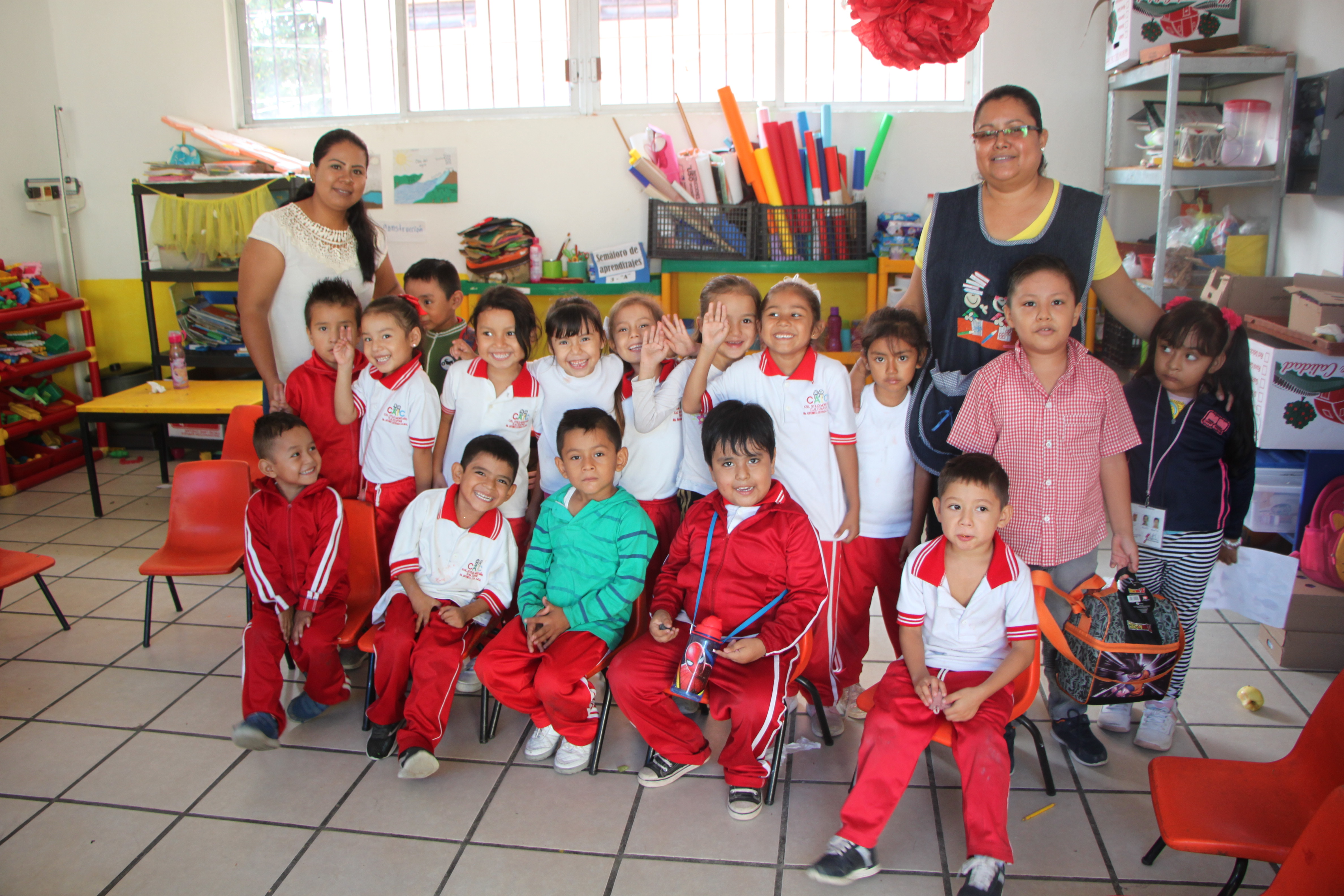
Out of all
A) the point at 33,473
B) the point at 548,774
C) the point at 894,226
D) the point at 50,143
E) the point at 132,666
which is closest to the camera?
the point at 548,774

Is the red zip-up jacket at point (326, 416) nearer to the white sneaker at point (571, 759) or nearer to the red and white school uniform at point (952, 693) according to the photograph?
the white sneaker at point (571, 759)

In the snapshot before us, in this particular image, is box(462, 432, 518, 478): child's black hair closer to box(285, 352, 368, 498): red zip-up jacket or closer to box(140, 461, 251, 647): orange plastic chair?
box(285, 352, 368, 498): red zip-up jacket

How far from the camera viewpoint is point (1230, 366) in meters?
2.34

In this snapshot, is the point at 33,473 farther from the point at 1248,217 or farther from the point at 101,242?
the point at 1248,217

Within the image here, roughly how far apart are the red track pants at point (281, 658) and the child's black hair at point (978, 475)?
170cm

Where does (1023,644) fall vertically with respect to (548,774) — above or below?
above

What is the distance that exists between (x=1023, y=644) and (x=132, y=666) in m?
2.69

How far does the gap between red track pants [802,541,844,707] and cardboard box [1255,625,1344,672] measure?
1459mm

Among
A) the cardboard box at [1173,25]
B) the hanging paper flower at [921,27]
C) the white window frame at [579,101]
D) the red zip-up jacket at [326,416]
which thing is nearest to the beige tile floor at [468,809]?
the red zip-up jacket at [326,416]

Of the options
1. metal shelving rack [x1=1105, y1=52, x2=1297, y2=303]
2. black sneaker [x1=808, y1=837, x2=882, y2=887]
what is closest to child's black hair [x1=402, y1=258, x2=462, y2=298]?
black sneaker [x1=808, y1=837, x2=882, y2=887]

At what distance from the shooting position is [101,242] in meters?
5.34

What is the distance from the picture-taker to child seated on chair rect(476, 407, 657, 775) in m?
2.33

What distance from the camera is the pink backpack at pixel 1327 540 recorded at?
2840mm

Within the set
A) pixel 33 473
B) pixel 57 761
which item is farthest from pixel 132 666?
pixel 33 473
